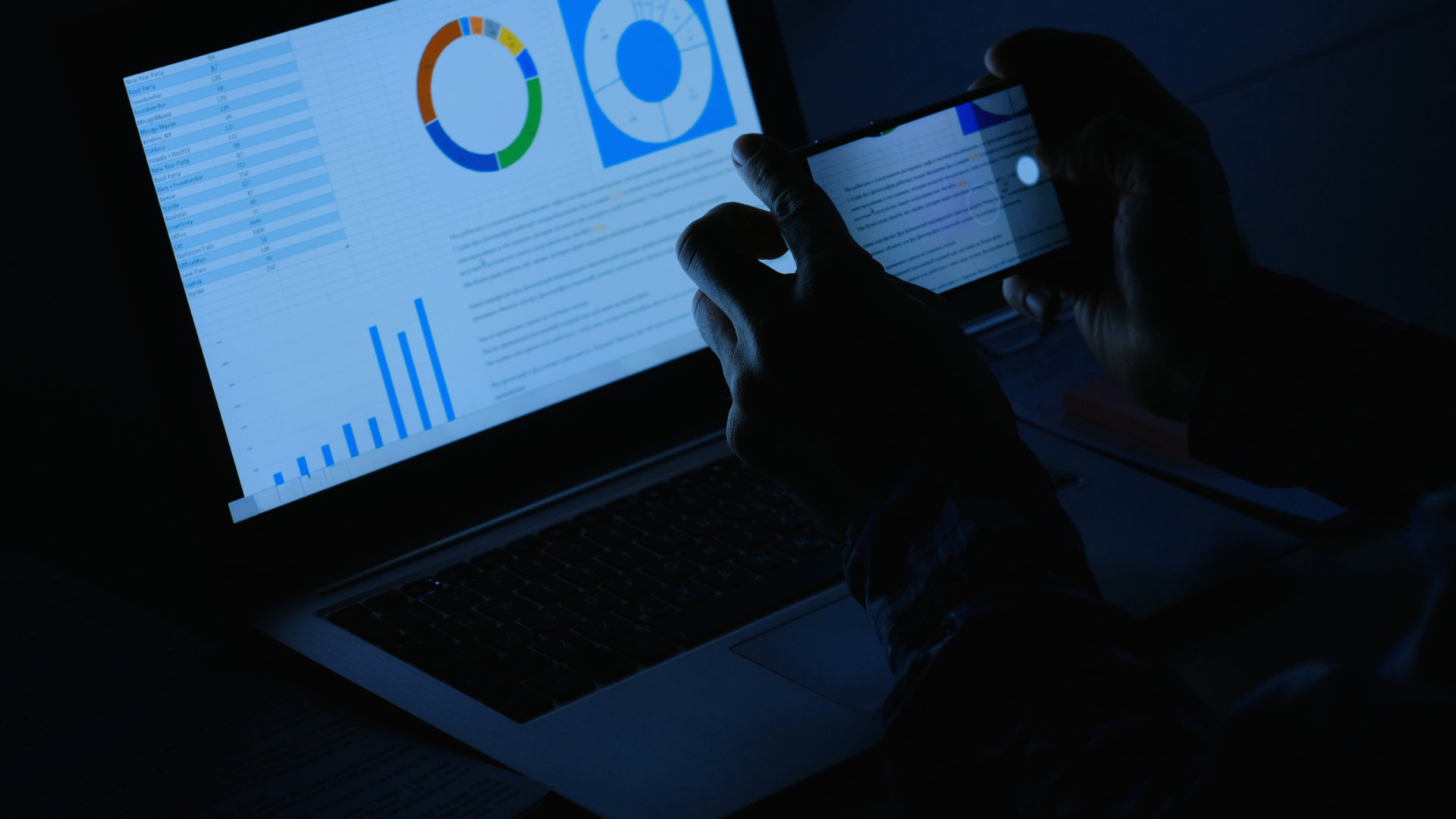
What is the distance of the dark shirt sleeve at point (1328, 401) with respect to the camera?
0.53 metres

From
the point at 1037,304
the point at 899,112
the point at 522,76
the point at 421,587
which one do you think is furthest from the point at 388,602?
the point at 899,112

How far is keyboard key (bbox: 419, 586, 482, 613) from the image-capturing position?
0.60m

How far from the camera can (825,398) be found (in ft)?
1.56

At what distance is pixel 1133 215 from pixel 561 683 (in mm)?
443

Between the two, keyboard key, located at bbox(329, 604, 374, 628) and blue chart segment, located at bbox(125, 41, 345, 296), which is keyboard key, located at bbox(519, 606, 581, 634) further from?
blue chart segment, located at bbox(125, 41, 345, 296)

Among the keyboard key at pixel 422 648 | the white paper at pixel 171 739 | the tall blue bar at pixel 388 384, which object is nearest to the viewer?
the white paper at pixel 171 739

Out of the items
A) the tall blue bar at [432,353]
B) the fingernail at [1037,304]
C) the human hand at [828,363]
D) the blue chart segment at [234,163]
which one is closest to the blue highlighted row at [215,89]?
the blue chart segment at [234,163]

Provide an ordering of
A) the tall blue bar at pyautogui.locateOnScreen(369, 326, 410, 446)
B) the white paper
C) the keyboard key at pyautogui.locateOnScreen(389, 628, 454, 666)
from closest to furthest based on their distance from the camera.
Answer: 1. the white paper
2. the keyboard key at pyautogui.locateOnScreen(389, 628, 454, 666)
3. the tall blue bar at pyautogui.locateOnScreen(369, 326, 410, 446)

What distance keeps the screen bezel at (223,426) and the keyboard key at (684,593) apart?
17 cm

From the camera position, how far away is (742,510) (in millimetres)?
665

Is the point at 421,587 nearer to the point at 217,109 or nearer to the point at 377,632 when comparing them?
the point at 377,632

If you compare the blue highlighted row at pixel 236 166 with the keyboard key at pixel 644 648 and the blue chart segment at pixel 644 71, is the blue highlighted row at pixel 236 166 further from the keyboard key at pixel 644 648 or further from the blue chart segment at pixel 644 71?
the keyboard key at pixel 644 648

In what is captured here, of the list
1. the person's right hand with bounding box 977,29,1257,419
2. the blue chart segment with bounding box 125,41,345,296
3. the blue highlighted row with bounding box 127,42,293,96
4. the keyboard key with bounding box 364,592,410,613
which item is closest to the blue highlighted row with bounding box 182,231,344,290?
the blue chart segment with bounding box 125,41,345,296

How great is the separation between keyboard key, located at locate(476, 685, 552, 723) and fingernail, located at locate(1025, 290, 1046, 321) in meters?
0.42
